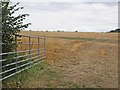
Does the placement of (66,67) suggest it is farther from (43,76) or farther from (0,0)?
(0,0)

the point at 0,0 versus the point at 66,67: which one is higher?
the point at 0,0

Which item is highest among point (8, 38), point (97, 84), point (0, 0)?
point (0, 0)

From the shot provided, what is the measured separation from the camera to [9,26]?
1223 centimetres

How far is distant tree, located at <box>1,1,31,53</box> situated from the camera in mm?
11727

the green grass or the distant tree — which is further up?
the distant tree

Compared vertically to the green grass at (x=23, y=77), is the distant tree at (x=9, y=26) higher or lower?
higher

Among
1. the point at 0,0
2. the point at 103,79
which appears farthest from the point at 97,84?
the point at 0,0

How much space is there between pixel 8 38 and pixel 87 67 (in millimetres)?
5574

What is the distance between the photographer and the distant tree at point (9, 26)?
38.5ft

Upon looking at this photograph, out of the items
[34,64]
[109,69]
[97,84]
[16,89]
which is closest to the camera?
[16,89]

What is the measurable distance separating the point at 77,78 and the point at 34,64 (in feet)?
6.72

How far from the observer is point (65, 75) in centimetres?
1419

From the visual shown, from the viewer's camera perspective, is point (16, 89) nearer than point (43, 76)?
Yes

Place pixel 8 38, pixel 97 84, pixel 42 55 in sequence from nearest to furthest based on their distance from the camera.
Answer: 1. pixel 8 38
2. pixel 97 84
3. pixel 42 55
